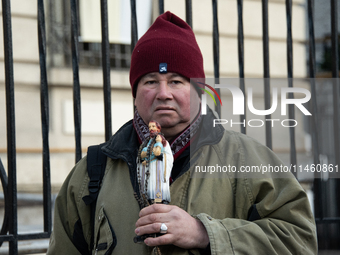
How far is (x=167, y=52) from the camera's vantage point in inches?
86.0

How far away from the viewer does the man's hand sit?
1.76 metres

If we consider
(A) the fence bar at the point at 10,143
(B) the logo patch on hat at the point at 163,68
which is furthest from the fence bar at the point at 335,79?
(A) the fence bar at the point at 10,143

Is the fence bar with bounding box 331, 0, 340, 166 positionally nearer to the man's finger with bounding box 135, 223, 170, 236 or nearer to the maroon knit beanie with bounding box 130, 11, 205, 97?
the maroon knit beanie with bounding box 130, 11, 205, 97

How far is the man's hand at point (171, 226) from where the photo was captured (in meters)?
1.76

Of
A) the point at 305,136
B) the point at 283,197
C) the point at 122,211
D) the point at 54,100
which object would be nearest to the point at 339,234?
the point at 283,197

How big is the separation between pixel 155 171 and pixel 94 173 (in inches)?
Result: 18.2

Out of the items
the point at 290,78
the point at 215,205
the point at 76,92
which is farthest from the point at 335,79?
the point at 76,92

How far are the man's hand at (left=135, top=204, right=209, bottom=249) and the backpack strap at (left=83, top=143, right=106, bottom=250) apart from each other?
1.33 feet

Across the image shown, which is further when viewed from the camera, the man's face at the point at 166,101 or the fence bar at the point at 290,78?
the fence bar at the point at 290,78

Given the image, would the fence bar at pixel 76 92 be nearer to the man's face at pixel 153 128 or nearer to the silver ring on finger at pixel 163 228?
the man's face at pixel 153 128

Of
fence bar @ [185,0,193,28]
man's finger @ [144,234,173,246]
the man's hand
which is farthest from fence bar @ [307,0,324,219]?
man's finger @ [144,234,173,246]

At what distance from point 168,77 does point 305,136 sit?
247 inches

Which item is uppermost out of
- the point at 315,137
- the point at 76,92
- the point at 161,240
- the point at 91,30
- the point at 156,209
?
the point at 91,30

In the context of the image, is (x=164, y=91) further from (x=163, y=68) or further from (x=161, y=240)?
(x=161, y=240)
